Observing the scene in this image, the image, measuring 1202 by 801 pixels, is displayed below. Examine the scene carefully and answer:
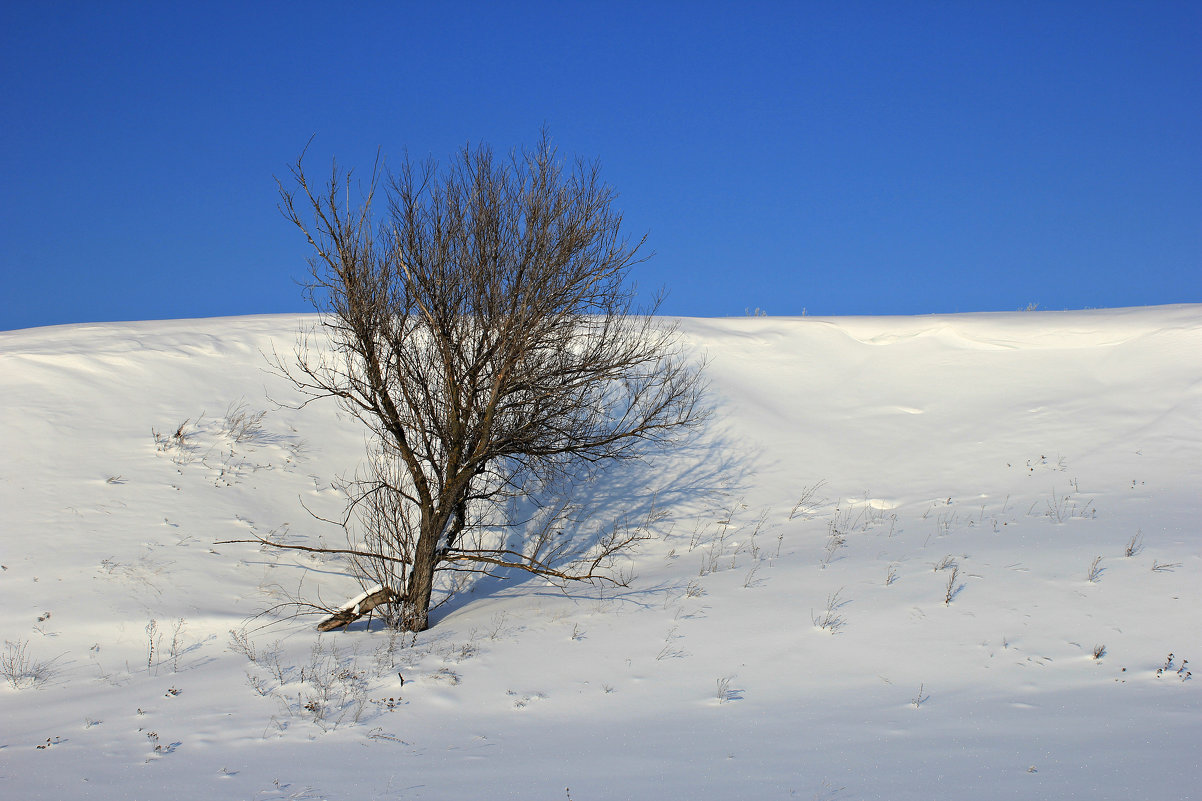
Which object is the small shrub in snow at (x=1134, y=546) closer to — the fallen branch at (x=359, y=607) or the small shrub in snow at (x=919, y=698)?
the small shrub in snow at (x=919, y=698)

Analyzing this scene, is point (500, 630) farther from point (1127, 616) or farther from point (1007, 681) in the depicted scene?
point (1127, 616)

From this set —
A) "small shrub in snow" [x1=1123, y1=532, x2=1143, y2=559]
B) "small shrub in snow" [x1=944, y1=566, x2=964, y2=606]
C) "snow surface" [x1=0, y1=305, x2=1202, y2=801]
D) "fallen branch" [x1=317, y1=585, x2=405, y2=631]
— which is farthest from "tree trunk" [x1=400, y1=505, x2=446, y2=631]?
"small shrub in snow" [x1=1123, y1=532, x2=1143, y2=559]

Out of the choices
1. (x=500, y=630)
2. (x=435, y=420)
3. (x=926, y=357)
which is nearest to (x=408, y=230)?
(x=435, y=420)

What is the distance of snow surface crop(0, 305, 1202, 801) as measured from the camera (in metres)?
4.72

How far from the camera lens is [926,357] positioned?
17.5 metres

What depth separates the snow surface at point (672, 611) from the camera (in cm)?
472

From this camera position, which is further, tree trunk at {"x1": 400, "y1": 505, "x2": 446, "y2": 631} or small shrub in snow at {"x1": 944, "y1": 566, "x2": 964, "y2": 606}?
tree trunk at {"x1": 400, "y1": 505, "x2": 446, "y2": 631}

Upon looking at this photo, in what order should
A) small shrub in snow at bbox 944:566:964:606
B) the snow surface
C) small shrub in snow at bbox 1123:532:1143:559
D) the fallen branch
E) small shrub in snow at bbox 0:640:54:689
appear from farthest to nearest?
the fallen branch < small shrub in snow at bbox 1123:532:1143:559 < small shrub in snow at bbox 944:566:964:606 < small shrub in snow at bbox 0:640:54:689 < the snow surface

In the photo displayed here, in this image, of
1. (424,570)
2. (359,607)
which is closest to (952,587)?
(424,570)

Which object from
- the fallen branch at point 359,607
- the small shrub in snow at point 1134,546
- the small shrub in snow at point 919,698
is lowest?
the small shrub in snow at point 919,698

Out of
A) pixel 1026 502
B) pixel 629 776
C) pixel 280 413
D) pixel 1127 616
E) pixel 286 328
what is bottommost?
pixel 629 776

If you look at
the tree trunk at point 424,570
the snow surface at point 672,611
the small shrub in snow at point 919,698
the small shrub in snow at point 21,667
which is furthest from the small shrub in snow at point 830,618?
the small shrub in snow at point 21,667

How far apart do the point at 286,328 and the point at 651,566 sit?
1099 cm

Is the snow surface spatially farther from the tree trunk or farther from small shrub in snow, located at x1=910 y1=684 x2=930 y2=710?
the tree trunk
